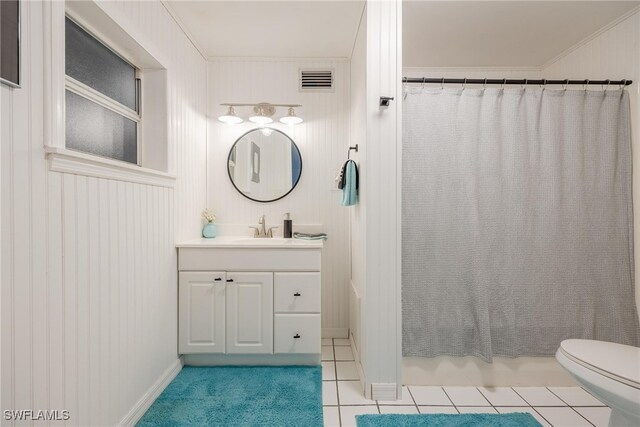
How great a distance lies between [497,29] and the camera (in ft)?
6.92

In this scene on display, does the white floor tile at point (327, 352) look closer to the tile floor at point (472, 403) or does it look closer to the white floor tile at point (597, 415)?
the tile floor at point (472, 403)

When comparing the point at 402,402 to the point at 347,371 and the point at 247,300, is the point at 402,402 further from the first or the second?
the point at 247,300

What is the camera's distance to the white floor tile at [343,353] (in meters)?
2.21

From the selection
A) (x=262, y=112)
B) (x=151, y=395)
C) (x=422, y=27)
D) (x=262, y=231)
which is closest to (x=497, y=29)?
(x=422, y=27)

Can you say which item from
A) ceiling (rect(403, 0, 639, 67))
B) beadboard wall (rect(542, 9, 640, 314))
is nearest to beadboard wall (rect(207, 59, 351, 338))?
ceiling (rect(403, 0, 639, 67))

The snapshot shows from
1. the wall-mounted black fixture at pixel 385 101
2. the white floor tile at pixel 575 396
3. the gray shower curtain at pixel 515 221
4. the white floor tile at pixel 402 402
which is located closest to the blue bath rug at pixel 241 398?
the white floor tile at pixel 402 402

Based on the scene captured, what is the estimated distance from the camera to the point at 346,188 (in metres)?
1.96

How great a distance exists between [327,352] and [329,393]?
531 millimetres

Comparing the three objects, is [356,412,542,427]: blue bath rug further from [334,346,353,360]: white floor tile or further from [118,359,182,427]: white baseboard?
[118,359,182,427]: white baseboard

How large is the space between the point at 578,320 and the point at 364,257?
1.42m

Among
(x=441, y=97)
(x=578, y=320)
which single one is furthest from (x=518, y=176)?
(x=578, y=320)

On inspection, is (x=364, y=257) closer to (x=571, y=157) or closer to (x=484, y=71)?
(x=571, y=157)

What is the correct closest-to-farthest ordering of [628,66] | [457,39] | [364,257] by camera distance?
[364,257] → [628,66] → [457,39]

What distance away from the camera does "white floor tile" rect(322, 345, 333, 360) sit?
2203 millimetres
